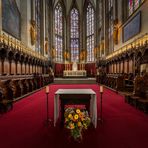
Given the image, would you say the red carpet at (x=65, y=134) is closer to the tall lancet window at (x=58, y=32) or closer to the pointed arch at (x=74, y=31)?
the tall lancet window at (x=58, y=32)

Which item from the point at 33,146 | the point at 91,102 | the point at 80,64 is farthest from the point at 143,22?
the point at 80,64

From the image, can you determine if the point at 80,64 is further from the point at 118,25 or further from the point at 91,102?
the point at 91,102

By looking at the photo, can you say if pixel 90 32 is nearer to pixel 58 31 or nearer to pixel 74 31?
pixel 74 31

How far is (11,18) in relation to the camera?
40.3 ft

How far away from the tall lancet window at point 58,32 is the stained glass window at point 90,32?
439 cm

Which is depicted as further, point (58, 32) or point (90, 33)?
point (90, 33)

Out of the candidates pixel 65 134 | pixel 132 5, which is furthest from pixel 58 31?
pixel 65 134

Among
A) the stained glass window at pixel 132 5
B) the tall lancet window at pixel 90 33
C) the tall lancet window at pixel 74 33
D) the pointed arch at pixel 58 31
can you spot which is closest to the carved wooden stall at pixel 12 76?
the stained glass window at pixel 132 5

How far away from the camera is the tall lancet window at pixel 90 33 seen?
92.7ft

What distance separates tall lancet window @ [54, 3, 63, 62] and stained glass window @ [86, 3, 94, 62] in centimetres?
439

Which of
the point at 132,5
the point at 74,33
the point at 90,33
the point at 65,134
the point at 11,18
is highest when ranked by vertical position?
the point at 74,33

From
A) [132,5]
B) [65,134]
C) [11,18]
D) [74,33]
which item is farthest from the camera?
[74,33]

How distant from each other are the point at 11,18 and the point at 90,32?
1814 cm

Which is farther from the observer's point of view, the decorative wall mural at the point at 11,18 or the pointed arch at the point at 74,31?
the pointed arch at the point at 74,31
